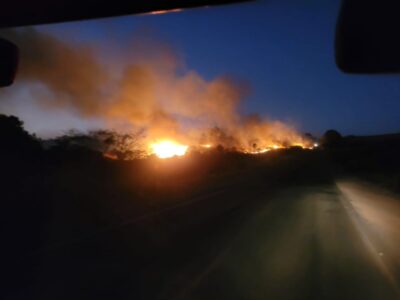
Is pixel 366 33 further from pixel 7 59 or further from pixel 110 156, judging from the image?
pixel 110 156

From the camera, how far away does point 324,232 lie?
16.6 meters

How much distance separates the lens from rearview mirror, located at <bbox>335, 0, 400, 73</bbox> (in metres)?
3.04

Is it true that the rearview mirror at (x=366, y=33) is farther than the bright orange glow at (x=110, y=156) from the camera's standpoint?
No

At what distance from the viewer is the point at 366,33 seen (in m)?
3.06

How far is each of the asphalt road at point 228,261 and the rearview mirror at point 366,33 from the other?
5.93 meters

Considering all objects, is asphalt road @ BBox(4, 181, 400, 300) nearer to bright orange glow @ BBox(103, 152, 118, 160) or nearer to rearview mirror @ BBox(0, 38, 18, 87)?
rearview mirror @ BBox(0, 38, 18, 87)

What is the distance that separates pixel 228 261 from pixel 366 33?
9021mm

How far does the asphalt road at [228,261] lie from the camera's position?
9.09 metres

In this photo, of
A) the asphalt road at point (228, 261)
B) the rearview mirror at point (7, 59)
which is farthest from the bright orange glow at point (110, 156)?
the rearview mirror at point (7, 59)

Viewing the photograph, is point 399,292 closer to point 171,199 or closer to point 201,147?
point 171,199

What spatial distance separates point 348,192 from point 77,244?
22.9 metres

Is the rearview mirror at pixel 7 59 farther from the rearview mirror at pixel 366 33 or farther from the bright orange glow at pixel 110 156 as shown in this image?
the bright orange glow at pixel 110 156

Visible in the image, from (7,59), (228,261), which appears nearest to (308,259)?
(228,261)

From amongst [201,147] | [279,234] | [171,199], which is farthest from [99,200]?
[201,147]
